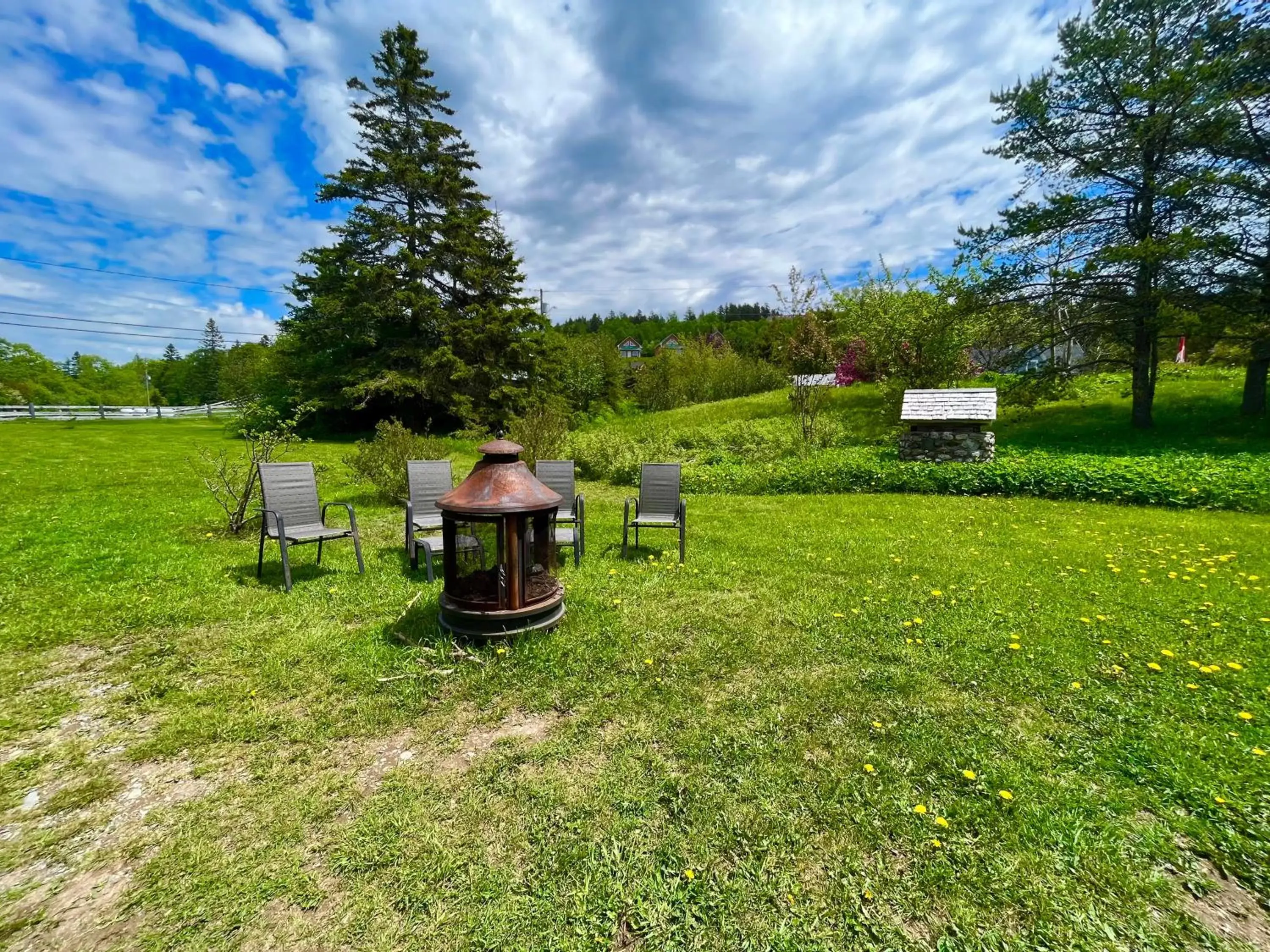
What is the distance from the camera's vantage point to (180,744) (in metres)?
2.78

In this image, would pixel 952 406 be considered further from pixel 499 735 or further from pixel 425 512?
pixel 499 735

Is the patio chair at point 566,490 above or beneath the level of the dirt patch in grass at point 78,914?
above

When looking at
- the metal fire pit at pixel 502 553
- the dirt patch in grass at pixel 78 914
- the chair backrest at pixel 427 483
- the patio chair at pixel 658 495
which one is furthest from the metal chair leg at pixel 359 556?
the dirt patch in grass at pixel 78 914

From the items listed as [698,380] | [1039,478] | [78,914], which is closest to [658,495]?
[78,914]

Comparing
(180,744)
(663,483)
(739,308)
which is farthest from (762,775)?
(739,308)

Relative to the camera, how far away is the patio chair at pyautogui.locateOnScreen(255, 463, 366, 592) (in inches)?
200

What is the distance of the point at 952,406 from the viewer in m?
11.0

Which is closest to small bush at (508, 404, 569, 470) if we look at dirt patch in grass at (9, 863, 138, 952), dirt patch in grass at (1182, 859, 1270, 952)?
dirt patch in grass at (9, 863, 138, 952)

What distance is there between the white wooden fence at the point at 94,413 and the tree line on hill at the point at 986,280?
8.76 m

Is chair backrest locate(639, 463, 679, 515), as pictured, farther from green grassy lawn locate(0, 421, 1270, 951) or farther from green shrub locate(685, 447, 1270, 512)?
green shrub locate(685, 447, 1270, 512)

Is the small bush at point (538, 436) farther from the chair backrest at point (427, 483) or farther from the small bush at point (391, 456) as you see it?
the chair backrest at point (427, 483)

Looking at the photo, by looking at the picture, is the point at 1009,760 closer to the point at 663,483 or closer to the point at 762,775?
the point at 762,775

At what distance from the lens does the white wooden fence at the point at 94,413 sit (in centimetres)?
2438

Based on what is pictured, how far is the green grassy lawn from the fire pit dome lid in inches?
39.1
